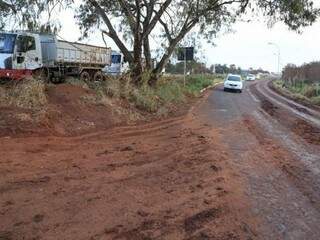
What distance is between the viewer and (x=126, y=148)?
12.7 meters

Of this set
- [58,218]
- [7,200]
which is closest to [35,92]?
[7,200]

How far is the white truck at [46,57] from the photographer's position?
23.0 meters

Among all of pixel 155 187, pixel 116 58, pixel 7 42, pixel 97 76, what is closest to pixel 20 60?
pixel 7 42

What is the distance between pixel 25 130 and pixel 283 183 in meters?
6.27

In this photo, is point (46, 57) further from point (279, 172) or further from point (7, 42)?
point (279, 172)

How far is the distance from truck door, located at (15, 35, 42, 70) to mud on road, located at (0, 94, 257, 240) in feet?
35.9

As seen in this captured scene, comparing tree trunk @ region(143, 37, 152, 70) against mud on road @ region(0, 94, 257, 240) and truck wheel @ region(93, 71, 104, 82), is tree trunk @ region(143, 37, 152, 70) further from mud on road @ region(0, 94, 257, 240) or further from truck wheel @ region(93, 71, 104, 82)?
mud on road @ region(0, 94, 257, 240)

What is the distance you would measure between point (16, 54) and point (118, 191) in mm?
16170

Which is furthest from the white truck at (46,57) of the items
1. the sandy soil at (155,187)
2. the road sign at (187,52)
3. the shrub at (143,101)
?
the sandy soil at (155,187)

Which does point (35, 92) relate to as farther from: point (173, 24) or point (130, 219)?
point (173, 24)

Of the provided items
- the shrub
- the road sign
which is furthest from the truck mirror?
the road sign

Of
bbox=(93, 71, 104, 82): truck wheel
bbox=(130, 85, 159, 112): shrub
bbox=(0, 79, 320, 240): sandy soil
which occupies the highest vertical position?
bbox=(93, 71, 104, 82): truck wheel

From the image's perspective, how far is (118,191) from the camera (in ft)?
27.8

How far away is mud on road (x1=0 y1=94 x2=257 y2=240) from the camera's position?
6.74 m
